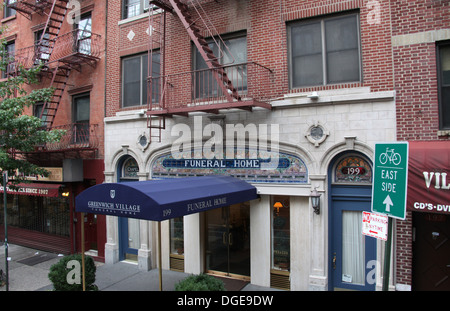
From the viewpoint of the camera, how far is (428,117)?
7.49m

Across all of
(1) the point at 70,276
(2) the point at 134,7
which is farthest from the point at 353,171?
(2) the point at 134,7

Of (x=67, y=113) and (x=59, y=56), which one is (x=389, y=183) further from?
(x=59, y=56)

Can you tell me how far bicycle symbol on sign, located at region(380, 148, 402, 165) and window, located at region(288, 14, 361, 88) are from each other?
459cm

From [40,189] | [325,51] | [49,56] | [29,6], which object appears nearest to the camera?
[325,51]

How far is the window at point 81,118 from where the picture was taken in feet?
42.8

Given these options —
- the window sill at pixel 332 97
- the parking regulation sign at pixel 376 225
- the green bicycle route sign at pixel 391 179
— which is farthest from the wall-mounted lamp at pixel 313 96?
the parking regulation sign at pixel 376 225

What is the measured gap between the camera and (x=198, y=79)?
34.8 ft

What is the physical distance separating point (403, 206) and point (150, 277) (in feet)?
27.4

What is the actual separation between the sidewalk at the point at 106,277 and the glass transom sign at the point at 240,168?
3008 millimetres

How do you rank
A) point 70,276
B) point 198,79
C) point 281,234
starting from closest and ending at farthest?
point 70,276 → point 281,234 → point 198,79

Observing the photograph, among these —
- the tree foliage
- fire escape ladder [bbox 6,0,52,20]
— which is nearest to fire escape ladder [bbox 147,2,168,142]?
the tree foliage

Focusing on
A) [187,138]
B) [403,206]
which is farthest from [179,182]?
[403,206]

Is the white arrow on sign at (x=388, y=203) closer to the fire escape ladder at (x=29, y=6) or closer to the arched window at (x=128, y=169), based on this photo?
the arched window at (x=128, y=169)

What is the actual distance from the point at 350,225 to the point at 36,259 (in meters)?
11.2
